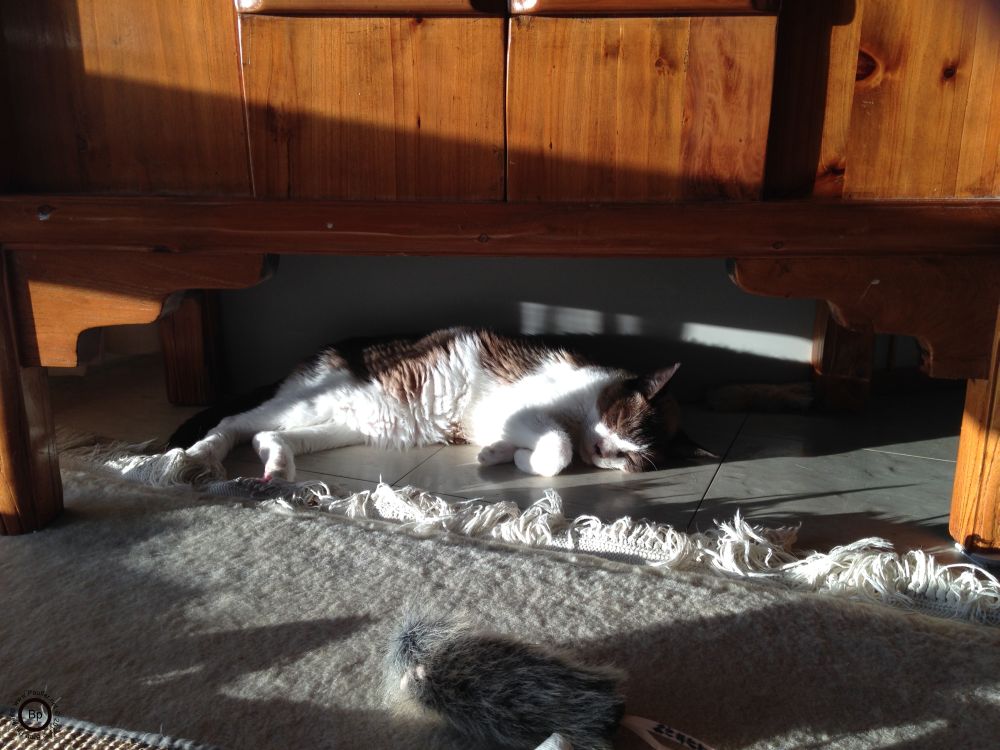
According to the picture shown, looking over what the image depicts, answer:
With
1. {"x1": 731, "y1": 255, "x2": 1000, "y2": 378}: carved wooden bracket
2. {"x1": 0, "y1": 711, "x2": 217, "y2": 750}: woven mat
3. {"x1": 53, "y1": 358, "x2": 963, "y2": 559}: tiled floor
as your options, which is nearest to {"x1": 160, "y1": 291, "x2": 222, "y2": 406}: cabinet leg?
{"x1": 53, "y1": 358, "x2": 963, "y2": 559}: tiled floor

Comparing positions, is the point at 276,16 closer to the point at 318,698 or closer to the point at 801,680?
the point at 318,698

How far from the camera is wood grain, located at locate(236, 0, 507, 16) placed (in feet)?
3.42

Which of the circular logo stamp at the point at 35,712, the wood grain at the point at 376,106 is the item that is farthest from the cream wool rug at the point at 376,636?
the wood grain at the point at 376,106

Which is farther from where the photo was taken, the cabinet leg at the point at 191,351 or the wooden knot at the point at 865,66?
the cabinet leg at the point at 191,351

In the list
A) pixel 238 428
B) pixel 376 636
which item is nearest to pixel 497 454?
pixel 238 428

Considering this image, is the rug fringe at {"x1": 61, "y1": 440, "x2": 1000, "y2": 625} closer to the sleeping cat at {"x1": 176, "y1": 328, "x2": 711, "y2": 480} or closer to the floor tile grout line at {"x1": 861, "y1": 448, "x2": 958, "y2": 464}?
the sleeping cat at {"x1": 176, "y1": 328, "x2": 711, "y2": 480}

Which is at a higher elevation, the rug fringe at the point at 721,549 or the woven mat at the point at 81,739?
the woven mat at the point at 81,739

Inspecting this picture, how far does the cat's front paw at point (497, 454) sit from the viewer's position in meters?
1.67

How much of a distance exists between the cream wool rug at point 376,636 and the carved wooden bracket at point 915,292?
0.42 meters

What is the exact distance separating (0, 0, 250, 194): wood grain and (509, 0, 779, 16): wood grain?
0.45m

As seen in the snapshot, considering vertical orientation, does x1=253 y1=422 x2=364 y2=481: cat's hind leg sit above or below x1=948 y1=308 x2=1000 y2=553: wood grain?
below

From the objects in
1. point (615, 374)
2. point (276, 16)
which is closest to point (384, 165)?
point (276, 16)

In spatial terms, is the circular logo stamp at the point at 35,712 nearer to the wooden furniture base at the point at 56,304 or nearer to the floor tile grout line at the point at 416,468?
the wooden furniture base at the point at 56,304

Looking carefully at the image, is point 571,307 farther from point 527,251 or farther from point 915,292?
point 915,292
